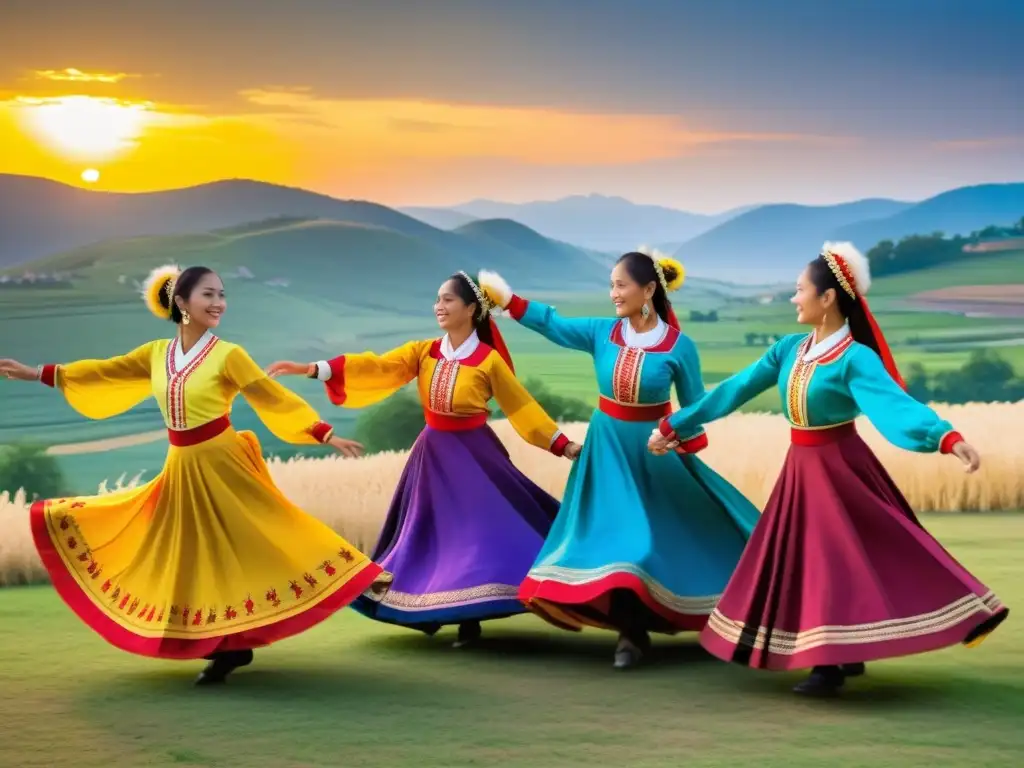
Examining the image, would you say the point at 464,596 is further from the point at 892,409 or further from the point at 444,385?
the point at 892,409

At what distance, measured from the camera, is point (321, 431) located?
5.77 metres

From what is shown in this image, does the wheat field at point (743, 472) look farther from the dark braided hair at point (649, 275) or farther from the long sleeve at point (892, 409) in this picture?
the long sleeve at point (892, 409)

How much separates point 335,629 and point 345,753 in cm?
209

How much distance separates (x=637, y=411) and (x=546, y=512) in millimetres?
619

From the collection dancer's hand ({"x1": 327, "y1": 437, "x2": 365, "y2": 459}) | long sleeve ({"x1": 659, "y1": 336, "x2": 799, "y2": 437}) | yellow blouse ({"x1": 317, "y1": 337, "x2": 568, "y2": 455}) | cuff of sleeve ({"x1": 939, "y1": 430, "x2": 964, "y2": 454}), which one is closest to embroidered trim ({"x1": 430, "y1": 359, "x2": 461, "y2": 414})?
yellow blouse ({"x1": 317, "y1": 337, "x2": 568, "y2": 455})

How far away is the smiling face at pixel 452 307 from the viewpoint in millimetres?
6418

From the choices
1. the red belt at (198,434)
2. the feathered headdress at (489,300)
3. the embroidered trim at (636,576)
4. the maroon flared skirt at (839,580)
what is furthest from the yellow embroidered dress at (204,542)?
the maroon flared skirt at (839,580)

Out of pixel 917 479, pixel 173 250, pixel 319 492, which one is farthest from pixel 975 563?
pixel 173 250

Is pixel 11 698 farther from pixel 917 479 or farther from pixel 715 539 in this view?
pixel 917 479

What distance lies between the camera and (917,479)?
994cm

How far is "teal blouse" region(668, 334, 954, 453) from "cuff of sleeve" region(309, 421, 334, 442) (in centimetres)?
131

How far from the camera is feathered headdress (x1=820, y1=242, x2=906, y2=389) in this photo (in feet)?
17.3

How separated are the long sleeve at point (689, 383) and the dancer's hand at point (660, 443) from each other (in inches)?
10.7

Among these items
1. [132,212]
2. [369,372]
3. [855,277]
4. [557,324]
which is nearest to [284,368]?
[369,372]
